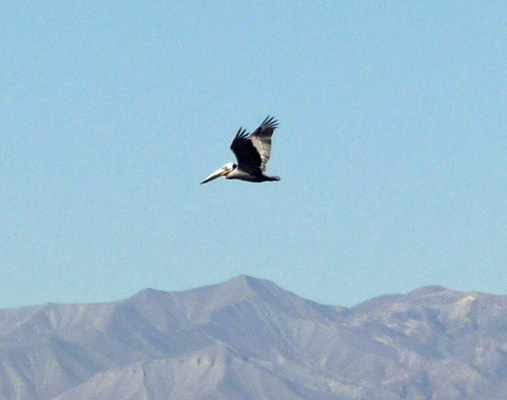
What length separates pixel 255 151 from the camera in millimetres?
61875

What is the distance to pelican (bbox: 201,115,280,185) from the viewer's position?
61781 millimetres

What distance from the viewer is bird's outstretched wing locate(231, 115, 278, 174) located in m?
61.8

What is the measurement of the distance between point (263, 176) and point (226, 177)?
9.21 ft

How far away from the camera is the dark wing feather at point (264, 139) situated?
61.7 metres

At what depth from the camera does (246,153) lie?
62.3 metres

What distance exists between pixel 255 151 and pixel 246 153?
A: 620mm

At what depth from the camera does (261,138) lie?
6200 centimetres

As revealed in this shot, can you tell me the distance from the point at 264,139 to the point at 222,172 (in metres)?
4.58

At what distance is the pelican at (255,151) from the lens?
61.8m

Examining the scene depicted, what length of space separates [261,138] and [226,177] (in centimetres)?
382

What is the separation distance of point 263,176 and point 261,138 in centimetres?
196

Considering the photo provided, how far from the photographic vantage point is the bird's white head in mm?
65125

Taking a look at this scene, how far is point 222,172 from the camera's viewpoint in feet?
216

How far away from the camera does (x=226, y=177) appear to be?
213 feet
